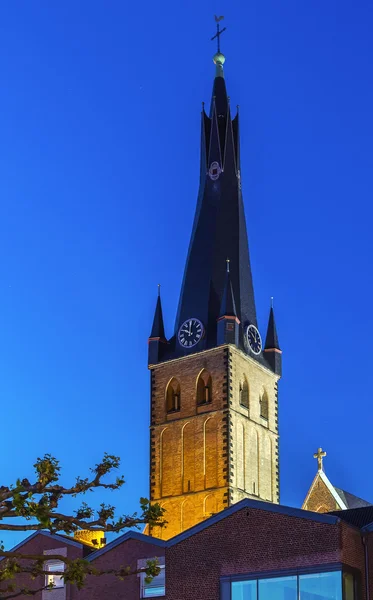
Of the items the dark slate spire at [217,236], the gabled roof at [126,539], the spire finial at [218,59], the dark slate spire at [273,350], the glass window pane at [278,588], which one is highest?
the spire finial at [218,59]

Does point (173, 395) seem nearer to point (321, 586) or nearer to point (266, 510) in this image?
point (266, 510)

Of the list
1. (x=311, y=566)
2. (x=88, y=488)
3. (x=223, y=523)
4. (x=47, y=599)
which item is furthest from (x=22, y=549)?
(x=88, y=488)

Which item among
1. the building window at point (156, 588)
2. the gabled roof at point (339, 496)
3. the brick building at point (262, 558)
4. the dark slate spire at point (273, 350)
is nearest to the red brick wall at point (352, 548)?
the brick building at point (262, 558)

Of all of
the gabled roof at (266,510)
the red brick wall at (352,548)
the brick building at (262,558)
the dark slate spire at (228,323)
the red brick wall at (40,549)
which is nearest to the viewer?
the red brick wall at (352,548)

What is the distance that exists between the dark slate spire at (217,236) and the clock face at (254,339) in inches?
26.5

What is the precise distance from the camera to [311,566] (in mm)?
40406

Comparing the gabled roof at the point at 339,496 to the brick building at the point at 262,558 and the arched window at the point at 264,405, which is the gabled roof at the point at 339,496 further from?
the brick building at the point at 262,558

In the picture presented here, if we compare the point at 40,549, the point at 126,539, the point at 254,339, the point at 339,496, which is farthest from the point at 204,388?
the point at 126,539

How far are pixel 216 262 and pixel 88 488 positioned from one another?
5866cm

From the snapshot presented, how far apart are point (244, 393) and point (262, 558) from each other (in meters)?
35.8

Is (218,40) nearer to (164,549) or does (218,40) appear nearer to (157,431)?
(157,431)

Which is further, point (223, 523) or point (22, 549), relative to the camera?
point (22, 549)

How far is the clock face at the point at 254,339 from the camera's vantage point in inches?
3105

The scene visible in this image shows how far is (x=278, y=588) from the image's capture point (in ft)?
134
